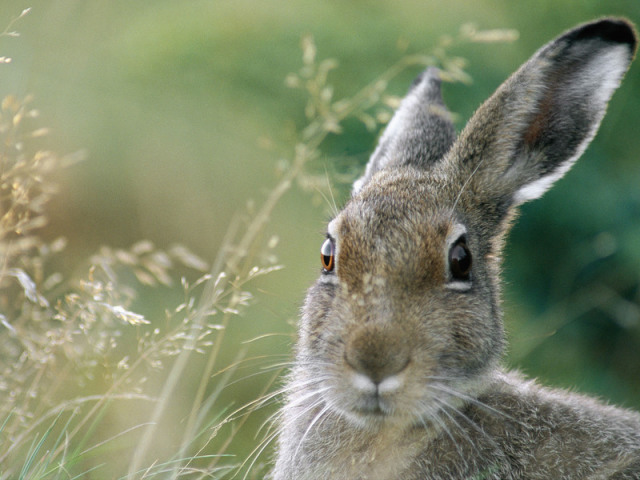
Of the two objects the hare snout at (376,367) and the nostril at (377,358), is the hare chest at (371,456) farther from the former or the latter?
the nostril at (377,358)

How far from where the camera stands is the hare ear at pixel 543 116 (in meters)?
4.37

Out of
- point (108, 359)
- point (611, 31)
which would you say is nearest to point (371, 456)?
point (108, 359)

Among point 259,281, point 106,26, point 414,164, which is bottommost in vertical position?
point 259,281

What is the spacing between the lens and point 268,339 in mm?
6418

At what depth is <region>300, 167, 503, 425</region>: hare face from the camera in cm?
354

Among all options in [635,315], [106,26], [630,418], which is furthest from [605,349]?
[106,26]

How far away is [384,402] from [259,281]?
359 centimetres

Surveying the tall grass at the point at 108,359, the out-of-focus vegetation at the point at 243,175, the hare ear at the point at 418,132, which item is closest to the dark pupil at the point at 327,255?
the tall grass at the point at 108,359

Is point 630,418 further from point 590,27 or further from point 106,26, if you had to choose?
point 106,26

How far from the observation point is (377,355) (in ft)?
11.4

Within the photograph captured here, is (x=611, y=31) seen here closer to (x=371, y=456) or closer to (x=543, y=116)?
(x=543, y=116)

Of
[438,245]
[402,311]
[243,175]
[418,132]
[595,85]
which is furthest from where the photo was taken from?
[243,175]

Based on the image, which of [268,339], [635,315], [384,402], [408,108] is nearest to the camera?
[384,402]

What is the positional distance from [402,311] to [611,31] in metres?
1.77
